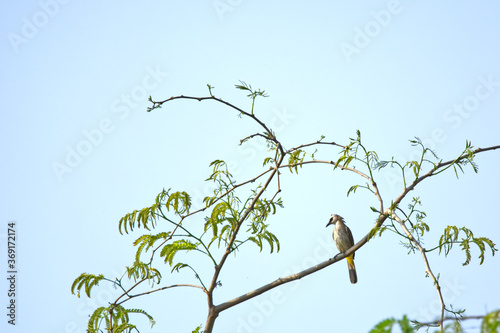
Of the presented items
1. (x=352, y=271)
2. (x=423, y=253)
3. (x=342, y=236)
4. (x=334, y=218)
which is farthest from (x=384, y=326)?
(x=334, y=218)

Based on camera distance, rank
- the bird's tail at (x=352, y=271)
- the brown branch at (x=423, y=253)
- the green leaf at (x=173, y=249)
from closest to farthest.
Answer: the brown branch at (x=423, y=253) < the green leaf at (x=173, y=249) < the bird's tail at (x=352, y=271)

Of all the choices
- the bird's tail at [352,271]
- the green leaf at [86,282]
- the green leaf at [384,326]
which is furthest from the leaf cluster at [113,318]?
the bird's tail at [352,271]

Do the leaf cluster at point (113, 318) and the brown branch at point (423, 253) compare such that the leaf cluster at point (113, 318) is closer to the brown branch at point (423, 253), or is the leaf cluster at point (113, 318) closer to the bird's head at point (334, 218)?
the brown branch at point (423, 253)

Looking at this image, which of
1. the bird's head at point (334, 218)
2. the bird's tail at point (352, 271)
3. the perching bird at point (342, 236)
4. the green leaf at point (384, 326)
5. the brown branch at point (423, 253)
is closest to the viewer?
the green leaf at point (384, 326)

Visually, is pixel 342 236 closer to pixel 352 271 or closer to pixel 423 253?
pixel 352 271

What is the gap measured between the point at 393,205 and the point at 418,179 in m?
0.23

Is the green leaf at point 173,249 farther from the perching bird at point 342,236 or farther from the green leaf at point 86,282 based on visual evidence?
the perching bird at point 342,236

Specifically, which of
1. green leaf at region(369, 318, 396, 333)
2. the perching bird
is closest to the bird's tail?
the perching bird

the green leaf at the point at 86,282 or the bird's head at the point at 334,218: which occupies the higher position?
the bird's head at the point at 334,218

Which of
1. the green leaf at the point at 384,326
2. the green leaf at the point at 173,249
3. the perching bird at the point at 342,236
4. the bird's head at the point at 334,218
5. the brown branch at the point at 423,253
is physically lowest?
the green leaf at the point at 384,326

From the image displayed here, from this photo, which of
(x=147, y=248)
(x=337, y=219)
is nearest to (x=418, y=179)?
(x=147, y=248)

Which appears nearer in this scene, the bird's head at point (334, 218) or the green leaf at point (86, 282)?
the green leaf at point (86, 282)

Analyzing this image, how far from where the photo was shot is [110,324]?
3889 mm

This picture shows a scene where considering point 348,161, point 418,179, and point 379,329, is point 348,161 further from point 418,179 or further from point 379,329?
point 379,329
